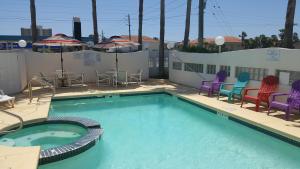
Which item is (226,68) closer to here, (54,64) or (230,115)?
(230,115)

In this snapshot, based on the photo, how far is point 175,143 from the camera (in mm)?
6996

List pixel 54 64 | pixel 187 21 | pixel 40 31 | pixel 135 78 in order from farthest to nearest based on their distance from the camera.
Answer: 1. pixel 40 31
2. pixel 187 21
3. pixel 135 78
4. pixel 54 64

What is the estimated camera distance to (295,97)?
7.65 metres

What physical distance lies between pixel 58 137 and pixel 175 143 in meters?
2.94


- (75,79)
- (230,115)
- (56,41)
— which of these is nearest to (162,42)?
(75,79)

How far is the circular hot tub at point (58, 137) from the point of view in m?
5.80

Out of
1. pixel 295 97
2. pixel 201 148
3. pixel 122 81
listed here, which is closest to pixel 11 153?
pixel 201 148

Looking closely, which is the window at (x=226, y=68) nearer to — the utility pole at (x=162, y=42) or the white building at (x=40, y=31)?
the utility pole at (x=162, y=42)

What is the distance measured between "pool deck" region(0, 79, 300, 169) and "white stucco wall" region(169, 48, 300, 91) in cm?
76

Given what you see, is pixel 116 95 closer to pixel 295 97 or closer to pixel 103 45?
pixel 103 45

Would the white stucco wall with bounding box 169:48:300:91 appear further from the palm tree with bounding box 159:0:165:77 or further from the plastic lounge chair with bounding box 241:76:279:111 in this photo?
the palm tree with bounding box 159:0:165:77

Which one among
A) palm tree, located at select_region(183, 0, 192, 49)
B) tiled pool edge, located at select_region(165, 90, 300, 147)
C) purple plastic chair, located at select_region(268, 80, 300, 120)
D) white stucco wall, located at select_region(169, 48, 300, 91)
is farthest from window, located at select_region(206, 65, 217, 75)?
palm tree, located at select_region(183, 0, 192, 49)

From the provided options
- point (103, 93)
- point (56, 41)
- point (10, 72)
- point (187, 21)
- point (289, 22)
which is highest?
point (187, 21)

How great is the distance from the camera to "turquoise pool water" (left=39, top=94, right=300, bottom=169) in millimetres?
5762
